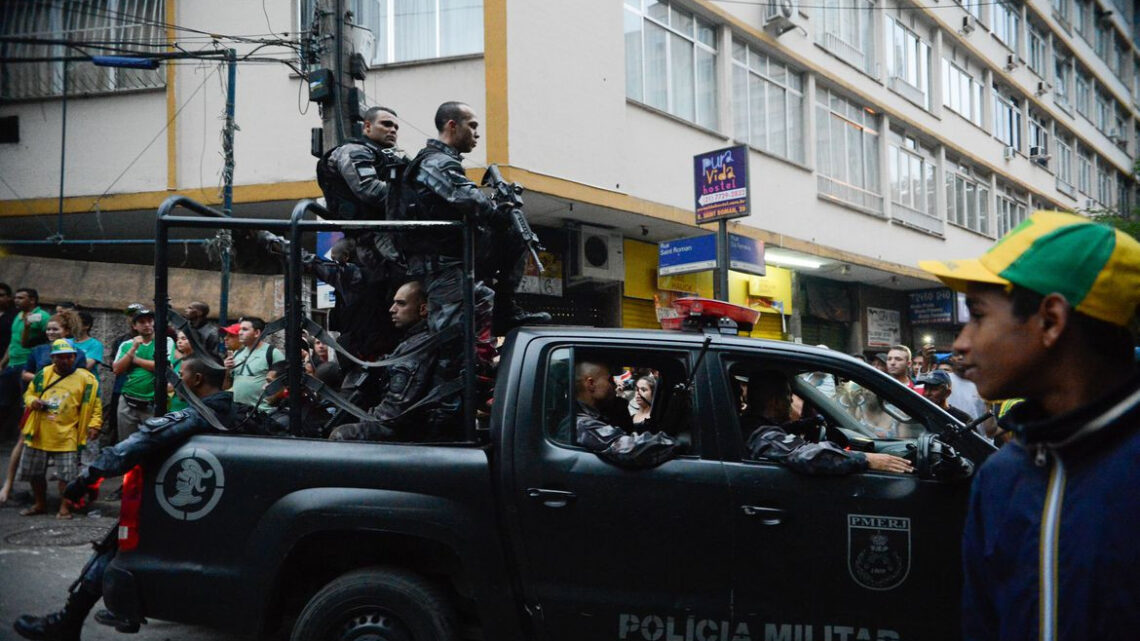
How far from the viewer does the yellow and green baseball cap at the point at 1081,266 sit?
141 cm

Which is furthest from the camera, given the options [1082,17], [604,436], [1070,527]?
[1082,17]

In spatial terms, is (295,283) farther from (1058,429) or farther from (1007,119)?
(1007,119)

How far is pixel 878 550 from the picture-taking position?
10.9ft

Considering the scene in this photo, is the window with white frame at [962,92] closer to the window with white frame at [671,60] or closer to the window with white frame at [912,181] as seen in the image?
the window with white frame at [912,181]

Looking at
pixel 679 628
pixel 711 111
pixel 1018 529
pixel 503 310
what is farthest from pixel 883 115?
pixel 1018 529

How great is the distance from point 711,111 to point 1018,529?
14048 millimetres

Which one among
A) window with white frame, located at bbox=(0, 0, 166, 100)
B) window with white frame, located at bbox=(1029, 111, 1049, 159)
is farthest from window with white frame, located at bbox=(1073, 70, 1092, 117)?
window with white frame, located at bbox=(0, 0, 166, 100)

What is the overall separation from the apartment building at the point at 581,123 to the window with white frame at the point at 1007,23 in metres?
5.68

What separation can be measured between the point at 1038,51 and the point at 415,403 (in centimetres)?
3209

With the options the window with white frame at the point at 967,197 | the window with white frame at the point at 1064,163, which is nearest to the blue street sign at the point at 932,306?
the window with white frame at the point at 967,197

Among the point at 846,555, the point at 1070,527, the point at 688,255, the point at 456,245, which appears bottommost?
the point at 846,555

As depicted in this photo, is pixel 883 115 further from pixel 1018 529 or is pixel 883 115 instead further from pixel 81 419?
pixel 1018 529

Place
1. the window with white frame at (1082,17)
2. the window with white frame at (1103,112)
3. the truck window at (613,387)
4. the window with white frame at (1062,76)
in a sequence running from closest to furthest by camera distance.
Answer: the truck window at (613,387) < the window with white frame at (1062,76) < the window with white frame at (1082,17) < the window with white frame at (1103,112)

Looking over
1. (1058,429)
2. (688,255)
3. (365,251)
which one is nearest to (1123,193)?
(688,255)
